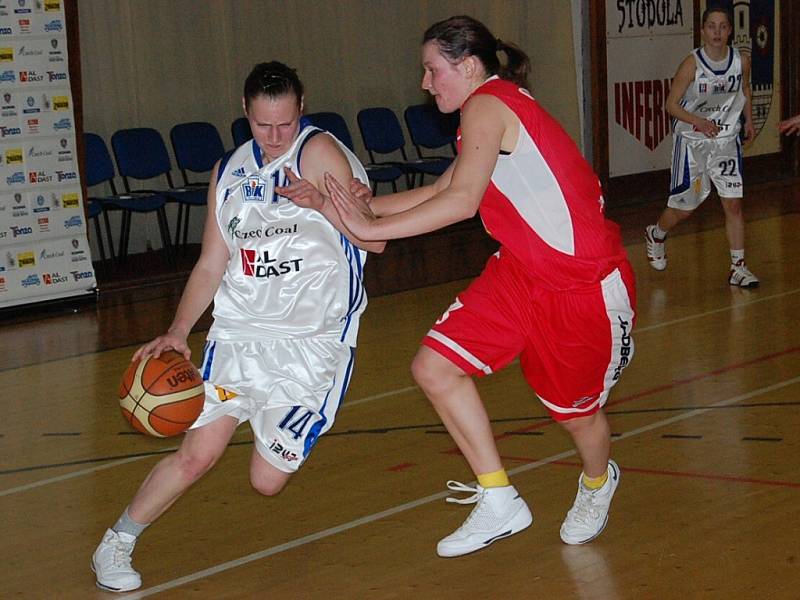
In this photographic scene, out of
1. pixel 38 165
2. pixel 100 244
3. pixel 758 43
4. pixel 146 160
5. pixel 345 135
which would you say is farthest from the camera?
pixel 758 43

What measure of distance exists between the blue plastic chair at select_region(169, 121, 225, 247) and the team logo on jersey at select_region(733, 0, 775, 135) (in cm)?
717

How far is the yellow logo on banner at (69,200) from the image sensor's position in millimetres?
9617

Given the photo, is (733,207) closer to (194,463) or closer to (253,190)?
(253,190)

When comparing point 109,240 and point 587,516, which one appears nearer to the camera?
point 587,516

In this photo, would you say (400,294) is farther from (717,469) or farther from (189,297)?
(189,297)

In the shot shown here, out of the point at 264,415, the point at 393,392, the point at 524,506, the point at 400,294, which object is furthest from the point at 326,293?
the point at 400,294

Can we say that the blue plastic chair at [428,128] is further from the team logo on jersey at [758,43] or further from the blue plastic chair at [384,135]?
the team logo on jersey at [758,43]

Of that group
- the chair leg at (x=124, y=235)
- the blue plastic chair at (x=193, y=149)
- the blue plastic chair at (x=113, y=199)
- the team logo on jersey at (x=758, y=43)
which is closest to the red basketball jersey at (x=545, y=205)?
the blue plastic chair at (x=113, y=199)

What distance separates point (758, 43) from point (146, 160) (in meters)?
8.51

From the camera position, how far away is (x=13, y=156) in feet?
30.5

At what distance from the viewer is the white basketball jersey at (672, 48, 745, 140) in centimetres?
933

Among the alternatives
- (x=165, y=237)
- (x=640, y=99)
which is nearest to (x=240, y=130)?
(x=165, y=237)

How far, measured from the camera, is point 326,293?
395 cm

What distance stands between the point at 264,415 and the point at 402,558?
66 cm
